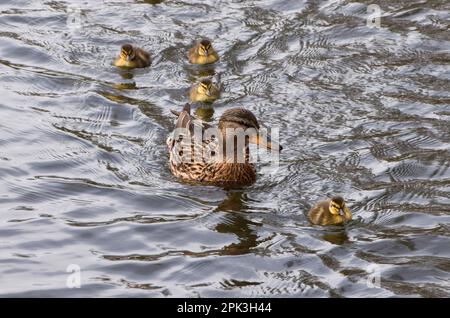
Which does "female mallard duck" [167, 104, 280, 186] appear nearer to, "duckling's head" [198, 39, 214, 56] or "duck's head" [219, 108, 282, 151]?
"duck's head" [219, 108, 282, 151]

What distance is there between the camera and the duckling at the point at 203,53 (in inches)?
382

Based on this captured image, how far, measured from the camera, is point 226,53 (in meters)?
10.1

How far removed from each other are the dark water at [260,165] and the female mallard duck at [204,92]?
0.28 feet

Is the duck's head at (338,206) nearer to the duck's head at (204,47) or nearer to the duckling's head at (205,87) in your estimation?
the duckling's head at (205,87)

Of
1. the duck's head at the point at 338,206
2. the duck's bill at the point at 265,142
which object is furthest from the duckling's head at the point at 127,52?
the duck's head at the point at 338,206

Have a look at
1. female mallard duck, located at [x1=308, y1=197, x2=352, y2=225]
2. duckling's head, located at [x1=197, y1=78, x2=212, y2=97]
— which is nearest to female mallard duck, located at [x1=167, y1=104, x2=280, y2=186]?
duckling's head, located at [x1=197, y1=78, x2=212, y2=97]

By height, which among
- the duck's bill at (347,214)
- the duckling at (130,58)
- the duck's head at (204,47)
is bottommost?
the duck's bill at (347,214)

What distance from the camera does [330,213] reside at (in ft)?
22.9

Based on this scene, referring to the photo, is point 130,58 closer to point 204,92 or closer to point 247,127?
point 204,92

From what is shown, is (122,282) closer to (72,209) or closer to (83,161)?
(72,209)

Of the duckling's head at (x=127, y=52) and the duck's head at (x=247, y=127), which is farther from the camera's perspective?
the duckling's head at (x=127, y=52)

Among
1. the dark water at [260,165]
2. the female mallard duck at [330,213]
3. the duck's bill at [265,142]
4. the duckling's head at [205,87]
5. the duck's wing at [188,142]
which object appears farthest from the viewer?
the duckling's head at [205,87]

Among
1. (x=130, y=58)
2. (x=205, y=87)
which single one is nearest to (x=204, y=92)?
(x=205, y=87)
